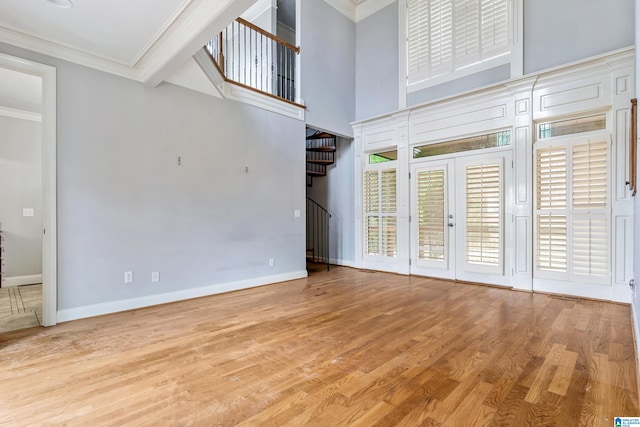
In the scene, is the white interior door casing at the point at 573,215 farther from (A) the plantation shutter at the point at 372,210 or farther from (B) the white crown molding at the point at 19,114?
(B) the white crown molding at the point at 19,114

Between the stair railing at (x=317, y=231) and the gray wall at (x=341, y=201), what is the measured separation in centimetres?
15

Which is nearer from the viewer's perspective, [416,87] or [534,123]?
[534,123]

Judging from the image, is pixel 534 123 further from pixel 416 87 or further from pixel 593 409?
pixel 593 409

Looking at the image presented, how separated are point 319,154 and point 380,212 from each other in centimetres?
210

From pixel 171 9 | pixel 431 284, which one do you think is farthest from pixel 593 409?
pixel 171 9

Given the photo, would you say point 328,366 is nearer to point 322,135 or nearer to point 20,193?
point 322,135

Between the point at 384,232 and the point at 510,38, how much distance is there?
3.59m

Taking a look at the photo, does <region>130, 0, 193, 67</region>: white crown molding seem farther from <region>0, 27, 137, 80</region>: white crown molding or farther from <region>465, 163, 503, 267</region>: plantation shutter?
<region>465, 163, 503, 267</region>: plantation shutter

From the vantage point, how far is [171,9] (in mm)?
2438

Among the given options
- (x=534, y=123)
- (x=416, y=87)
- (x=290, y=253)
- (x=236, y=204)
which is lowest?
(x=290, y=253)

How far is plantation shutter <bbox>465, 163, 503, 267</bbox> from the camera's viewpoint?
462 centimetres

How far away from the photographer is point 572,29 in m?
4.10

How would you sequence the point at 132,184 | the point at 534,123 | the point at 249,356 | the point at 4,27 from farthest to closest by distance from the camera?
the point at 534,123 < the point at 132,184 < the point at 4,27 < the point at 249,356

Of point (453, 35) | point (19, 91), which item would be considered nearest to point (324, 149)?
point (453, 35)
